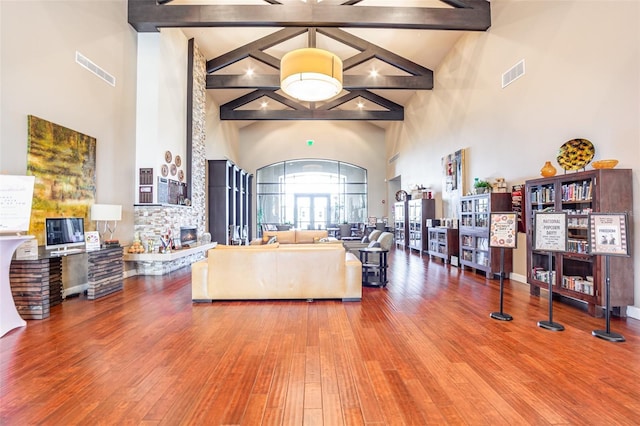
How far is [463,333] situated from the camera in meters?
3.25

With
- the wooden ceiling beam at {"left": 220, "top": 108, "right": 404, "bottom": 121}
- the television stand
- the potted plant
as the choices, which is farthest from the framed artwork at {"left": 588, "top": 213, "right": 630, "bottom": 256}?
the wooden ceiling beam at {"left": 220, "top": 108, "right": 404, "bottom": 121}

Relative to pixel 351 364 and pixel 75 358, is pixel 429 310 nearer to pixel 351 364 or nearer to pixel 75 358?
pixel 351 364

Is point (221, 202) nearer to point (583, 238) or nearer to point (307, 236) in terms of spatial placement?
point (307, 236)

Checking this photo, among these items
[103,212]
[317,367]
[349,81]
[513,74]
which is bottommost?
[317,367]

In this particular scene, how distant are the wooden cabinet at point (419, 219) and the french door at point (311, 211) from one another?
17.5ft

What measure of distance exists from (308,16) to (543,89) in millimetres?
4184

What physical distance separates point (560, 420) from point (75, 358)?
3.48 metres

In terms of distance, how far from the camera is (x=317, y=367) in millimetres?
2520

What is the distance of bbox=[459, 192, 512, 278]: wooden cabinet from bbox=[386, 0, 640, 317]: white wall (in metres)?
0.37

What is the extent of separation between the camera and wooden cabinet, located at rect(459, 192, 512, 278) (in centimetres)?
579

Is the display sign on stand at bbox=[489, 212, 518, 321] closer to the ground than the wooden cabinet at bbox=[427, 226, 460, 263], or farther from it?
farther from it

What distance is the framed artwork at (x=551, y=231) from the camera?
3334 millimetres

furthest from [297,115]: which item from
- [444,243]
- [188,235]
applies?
[444,243]

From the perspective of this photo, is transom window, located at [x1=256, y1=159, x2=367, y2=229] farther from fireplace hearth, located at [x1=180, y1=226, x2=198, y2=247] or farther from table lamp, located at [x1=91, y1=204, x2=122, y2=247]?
table lamp, located at [x1=91, y1=204, x2=122, y2=247]
